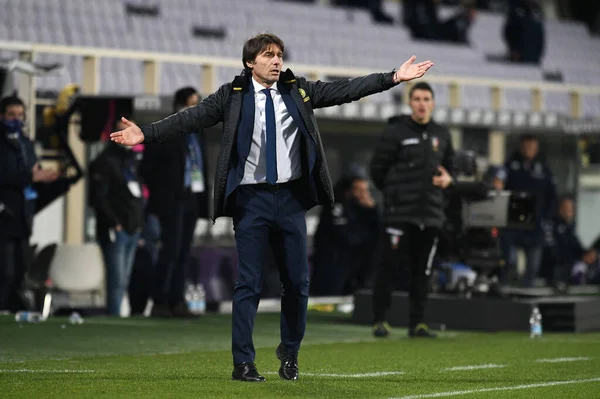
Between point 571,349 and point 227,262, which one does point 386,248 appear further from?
point 227,262

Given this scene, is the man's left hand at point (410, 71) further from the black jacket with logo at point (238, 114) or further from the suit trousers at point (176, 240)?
the suit trousers at point (176, 240)

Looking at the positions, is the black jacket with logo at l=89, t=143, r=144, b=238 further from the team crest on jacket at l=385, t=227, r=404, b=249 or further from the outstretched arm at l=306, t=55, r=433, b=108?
the outstretched arm at l=306, t=55, r=433, b=108

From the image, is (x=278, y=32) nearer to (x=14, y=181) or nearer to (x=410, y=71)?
(x=14, y=181)

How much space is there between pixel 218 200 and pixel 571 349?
4108 millimetres

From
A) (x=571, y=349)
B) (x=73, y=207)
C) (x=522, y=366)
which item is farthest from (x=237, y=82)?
(x=73, y=207)

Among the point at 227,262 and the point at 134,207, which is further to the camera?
the point at 227,262

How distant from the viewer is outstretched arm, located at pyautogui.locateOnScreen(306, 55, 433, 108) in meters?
7.68

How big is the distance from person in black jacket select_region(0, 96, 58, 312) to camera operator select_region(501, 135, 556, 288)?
7.40 m

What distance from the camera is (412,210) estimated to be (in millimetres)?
11805

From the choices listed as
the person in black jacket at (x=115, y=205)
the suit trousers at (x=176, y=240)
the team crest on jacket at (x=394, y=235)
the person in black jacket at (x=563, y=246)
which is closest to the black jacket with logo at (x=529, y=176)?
the person in black jacket at (x=563, y=246)

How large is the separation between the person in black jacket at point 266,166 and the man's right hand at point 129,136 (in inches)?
2.3

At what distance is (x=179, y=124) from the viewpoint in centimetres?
776

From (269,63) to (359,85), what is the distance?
1.65ft

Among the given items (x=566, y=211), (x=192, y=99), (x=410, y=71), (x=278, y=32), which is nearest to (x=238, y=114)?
(x=410, y=71)
